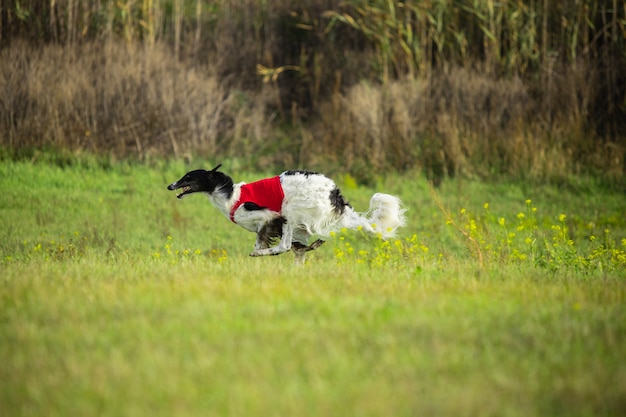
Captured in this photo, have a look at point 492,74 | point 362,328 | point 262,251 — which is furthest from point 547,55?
point 362,328

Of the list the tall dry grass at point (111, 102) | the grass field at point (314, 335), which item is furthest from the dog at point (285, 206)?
the tall dry grass at point (111, 102)

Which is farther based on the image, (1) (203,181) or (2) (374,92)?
(2) (374,92)

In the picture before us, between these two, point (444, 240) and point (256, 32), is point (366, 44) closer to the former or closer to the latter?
point (256, 32)

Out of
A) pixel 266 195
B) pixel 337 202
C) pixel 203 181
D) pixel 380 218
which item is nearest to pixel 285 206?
pixel 266 195

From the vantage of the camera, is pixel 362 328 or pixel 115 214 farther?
pixel 115 214

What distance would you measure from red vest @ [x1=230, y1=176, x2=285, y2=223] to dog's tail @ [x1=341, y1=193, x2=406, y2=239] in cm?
69

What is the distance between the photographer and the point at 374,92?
17125 millimetres

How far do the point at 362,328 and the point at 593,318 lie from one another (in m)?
1.48

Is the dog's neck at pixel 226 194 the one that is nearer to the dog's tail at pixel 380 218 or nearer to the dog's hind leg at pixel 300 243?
the dog's hind leg at pixel 300 243

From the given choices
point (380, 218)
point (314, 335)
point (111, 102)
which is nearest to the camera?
point (314, 335)

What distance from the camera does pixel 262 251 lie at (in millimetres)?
8703

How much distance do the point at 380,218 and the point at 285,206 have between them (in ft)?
3.28

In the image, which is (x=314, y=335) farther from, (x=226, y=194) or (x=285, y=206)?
(x=226, y=194)

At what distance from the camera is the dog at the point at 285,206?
8492 millimetres
